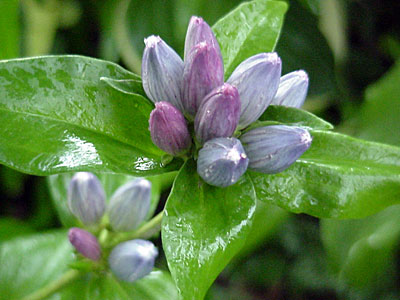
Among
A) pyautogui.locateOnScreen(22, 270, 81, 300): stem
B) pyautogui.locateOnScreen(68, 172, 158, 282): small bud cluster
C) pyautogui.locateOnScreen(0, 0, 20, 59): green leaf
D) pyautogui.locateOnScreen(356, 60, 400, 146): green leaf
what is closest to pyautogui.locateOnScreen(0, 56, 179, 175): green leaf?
pyautogui.locateOnScreen(68, 172, 158, 282): small bud cluster

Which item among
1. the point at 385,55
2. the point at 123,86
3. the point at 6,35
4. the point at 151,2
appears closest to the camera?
the point at 123,86

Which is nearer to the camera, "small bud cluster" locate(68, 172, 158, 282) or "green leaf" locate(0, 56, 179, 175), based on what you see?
"green leaf" locate(0, 56, 179, 175)

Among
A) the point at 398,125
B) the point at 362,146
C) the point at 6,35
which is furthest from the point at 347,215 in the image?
the point at 6,35

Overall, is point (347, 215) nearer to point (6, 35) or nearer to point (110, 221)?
point (110, 221)

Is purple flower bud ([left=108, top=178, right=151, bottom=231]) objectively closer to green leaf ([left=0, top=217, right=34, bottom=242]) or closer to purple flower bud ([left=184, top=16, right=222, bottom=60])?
purple flower bud ([left=184, top=16, right=222, bottom=60])

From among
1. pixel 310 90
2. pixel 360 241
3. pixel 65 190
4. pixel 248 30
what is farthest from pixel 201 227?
pixel 310 90

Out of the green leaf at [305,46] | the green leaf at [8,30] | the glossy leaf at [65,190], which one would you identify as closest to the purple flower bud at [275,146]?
the glossy leaf at [65,190]
